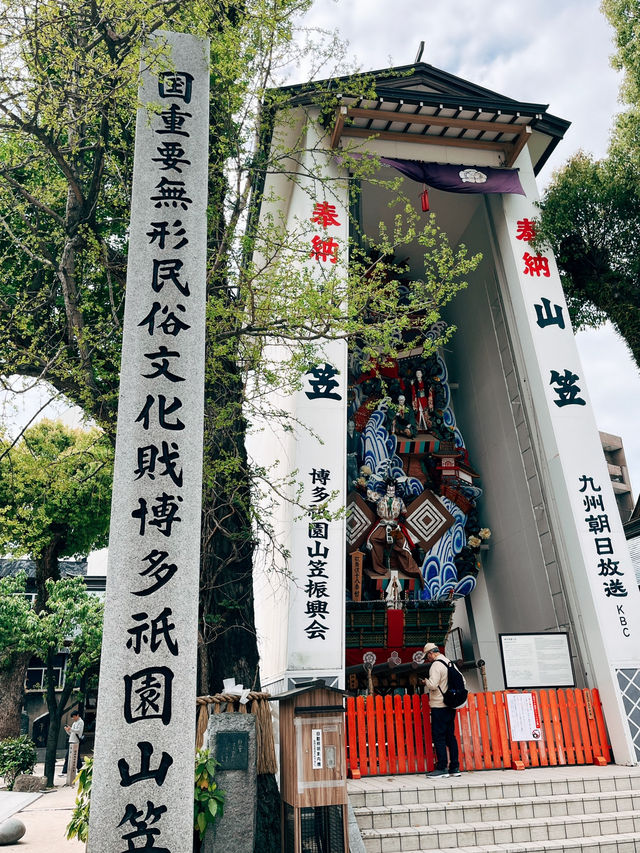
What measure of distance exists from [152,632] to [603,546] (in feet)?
23.8

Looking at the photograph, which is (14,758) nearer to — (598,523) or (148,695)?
(148,695)

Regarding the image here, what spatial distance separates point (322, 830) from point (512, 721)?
351cm

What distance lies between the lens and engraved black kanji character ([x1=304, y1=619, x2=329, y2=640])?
319 inches

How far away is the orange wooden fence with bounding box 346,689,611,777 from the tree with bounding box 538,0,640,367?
20.8ft

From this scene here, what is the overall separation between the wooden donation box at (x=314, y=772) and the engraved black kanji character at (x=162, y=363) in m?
2.93

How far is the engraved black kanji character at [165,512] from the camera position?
430cm

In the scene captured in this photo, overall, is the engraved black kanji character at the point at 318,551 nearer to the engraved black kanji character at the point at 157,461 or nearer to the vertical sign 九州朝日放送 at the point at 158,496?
the vertical sign 九州朝日放送 at the point at 158,496

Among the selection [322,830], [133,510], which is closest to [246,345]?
[133,510]

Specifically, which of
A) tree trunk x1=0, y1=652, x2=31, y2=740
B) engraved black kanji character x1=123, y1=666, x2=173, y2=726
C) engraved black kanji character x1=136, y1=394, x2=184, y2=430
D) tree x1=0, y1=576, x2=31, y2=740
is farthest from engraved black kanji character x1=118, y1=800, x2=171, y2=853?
tree trunk x1=0, y1=652, x2=31, y2=740

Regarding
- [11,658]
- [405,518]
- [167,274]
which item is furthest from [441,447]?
[11,658]

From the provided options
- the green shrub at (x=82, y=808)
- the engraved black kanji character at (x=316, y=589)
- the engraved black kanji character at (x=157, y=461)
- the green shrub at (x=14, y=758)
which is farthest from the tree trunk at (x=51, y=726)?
the engraved black kanji character at (x=157, y=461)

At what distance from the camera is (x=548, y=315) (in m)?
10.6

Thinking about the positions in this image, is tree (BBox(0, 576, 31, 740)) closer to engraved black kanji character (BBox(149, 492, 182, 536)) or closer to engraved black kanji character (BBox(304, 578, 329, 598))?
engraved black kanji character (BBox(304, 578, 329, 598))

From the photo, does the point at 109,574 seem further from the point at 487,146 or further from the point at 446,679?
the point at 487,146
